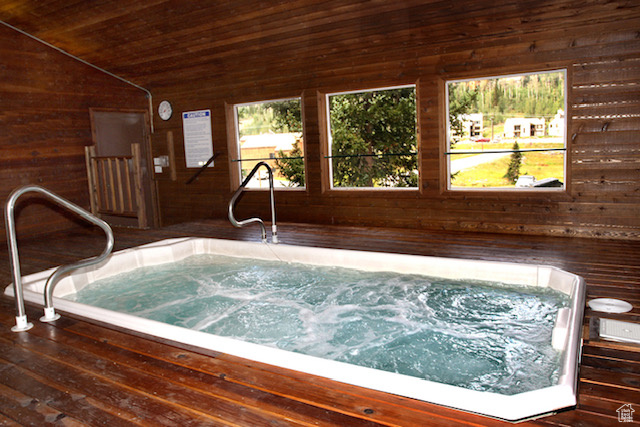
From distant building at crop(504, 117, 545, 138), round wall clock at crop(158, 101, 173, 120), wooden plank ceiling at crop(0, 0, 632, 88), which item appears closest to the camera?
wooden plank ceiling at crop(0, 0, 632, 88)

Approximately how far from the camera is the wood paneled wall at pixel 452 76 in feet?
13.2

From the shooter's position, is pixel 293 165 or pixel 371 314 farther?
pixel 293 165

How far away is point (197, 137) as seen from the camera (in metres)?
6.58

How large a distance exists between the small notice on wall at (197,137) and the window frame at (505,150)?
3255 mm

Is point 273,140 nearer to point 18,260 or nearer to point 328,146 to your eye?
point 328,146

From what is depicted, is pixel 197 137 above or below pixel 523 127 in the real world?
above

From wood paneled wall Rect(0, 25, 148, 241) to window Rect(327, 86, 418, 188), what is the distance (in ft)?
11.1

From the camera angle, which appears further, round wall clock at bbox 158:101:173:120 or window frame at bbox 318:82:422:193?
round wall clock at bbox 158:101:173:120

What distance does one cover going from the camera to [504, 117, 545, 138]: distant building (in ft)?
14.9

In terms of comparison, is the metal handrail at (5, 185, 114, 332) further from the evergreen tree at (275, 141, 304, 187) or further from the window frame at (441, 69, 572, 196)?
the evergreen tree at (275, 141, 304, 187)

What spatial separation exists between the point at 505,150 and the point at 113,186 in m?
4.92

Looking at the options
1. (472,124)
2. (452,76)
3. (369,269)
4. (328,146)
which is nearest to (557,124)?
(472,124)

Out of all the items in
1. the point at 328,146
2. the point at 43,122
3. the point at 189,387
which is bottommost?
the point at 189,387

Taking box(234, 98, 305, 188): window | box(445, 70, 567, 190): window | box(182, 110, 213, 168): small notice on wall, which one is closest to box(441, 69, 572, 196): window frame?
box(445, 70, 567, 190): window
